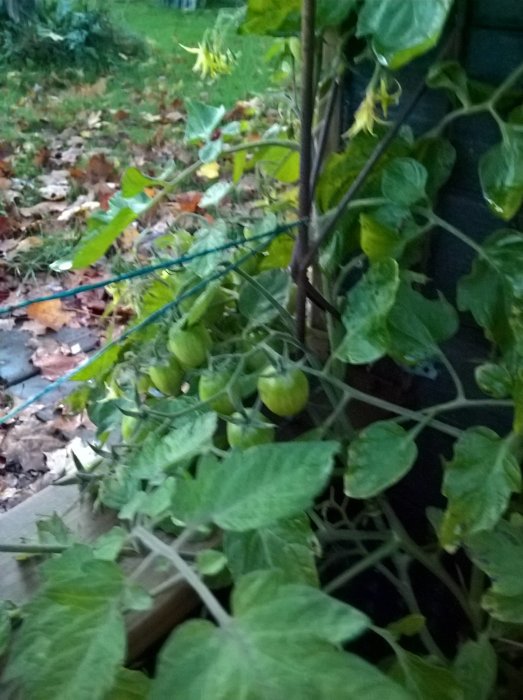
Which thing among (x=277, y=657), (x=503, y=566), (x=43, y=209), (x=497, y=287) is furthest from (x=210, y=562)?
(x=43, y=209)

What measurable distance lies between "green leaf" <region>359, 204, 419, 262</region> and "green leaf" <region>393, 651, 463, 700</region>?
0.37 m

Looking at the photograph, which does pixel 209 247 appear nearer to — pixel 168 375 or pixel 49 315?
pixel 168 375

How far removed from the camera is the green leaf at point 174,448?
2.02 feet

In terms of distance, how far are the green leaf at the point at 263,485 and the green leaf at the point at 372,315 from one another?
19 centimetres

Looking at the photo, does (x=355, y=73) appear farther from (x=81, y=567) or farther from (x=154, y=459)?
(x=81, y=567)

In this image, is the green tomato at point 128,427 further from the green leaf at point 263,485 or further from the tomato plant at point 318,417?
the green leaf at point 263,485

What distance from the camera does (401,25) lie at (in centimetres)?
57

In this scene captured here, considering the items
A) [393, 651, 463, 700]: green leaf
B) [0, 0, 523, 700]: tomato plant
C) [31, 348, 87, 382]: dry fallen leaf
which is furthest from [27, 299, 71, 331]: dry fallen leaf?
[393, 651, 463, 700]: green leaf

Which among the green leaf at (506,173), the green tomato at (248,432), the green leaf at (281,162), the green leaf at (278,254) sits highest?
the green leaf at (506,173)

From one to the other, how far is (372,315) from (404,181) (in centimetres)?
14

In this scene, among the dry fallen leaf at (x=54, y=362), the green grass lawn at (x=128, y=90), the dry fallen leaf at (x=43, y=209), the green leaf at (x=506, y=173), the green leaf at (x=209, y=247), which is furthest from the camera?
the green grass lawn at (x=128, y=90)

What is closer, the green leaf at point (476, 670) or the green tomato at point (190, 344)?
the green leaf at point (476, 670)

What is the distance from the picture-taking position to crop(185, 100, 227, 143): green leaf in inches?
34.1

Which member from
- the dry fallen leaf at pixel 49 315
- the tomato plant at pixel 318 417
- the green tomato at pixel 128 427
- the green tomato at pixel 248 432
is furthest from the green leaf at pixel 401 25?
the dry fallen leaf at pixel 49 315
